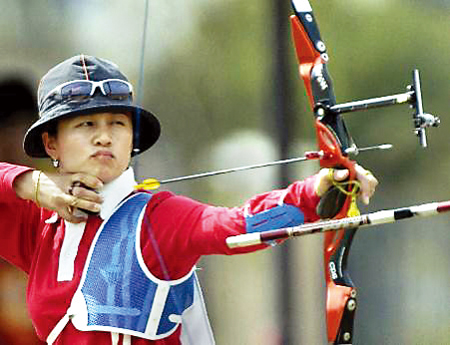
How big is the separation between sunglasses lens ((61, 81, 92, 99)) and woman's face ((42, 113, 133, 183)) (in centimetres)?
4

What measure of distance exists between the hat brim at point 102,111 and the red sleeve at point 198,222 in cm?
17

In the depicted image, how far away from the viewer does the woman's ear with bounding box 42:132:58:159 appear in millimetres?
2193

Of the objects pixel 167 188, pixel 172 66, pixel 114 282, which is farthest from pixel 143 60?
pixel 114 282

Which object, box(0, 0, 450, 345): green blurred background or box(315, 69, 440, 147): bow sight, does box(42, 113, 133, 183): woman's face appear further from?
box(0, 0, 450, 345): green blurred background

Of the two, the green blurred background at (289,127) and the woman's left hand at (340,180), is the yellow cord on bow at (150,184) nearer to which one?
the woman's left hand at (340,180)

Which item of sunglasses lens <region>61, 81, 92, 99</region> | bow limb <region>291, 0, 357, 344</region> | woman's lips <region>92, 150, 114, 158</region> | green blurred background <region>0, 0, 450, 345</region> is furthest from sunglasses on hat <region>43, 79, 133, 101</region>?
green blurred background <region>0, 0, 450, 345</region>

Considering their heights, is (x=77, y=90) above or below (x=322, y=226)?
above

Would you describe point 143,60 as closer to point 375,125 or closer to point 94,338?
point 375,125

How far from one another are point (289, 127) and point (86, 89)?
0.83 m

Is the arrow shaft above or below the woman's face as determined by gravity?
below

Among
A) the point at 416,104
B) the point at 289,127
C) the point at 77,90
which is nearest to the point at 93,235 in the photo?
the point at 77,90

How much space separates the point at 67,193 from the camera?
83.5 inches

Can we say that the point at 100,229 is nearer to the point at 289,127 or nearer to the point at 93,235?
the point at 93,235

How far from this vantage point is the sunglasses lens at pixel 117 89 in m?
2.12
